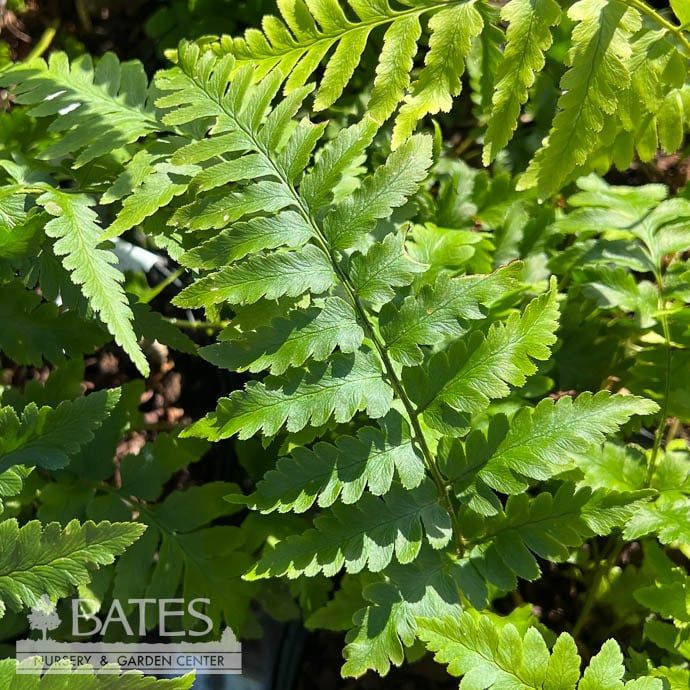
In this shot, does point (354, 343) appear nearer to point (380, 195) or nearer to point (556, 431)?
point (380, 195)

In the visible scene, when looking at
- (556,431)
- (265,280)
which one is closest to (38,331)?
(265,280)

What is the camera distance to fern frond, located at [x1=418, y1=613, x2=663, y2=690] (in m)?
1.36

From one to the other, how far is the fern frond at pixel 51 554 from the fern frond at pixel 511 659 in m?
0.61

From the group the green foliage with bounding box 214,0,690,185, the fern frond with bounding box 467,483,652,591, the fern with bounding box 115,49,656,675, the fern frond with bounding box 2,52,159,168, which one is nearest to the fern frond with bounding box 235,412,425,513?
the fern with bounding box 115,49,656,675

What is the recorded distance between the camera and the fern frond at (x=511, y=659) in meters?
1.36

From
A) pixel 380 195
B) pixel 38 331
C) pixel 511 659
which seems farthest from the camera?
pixel 38 331

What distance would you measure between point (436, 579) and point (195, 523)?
2.18 feet

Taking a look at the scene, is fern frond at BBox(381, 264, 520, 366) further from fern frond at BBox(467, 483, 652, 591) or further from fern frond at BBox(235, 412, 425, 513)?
fern frond at BBox(467, 483, 652, 591)

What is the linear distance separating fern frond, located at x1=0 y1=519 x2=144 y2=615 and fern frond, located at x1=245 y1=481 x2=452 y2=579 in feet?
0.93

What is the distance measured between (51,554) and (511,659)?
35.0 inches

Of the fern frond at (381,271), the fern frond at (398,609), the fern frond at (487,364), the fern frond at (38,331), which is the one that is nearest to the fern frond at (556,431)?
the fern frond at (487,364)

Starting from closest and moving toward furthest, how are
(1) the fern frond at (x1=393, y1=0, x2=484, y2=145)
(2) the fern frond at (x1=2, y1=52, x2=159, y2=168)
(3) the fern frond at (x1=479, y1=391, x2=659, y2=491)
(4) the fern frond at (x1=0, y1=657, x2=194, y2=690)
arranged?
(4) the fern frond at (x1=0, y1=657, x2=194, y2=690) → (3) the fern frond at (x1=479, y1=391, x2=659, y2=491) → (1) the fern frond at (x1=393, y1=0, x2=484, y2=145) → (2) the fern frond at (x1=2, y1=52, x2=159, y2=168)

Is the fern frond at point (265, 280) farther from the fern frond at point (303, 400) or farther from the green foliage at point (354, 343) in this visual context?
the fern frond at point (303, 400)

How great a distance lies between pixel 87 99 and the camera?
5.99 ft
